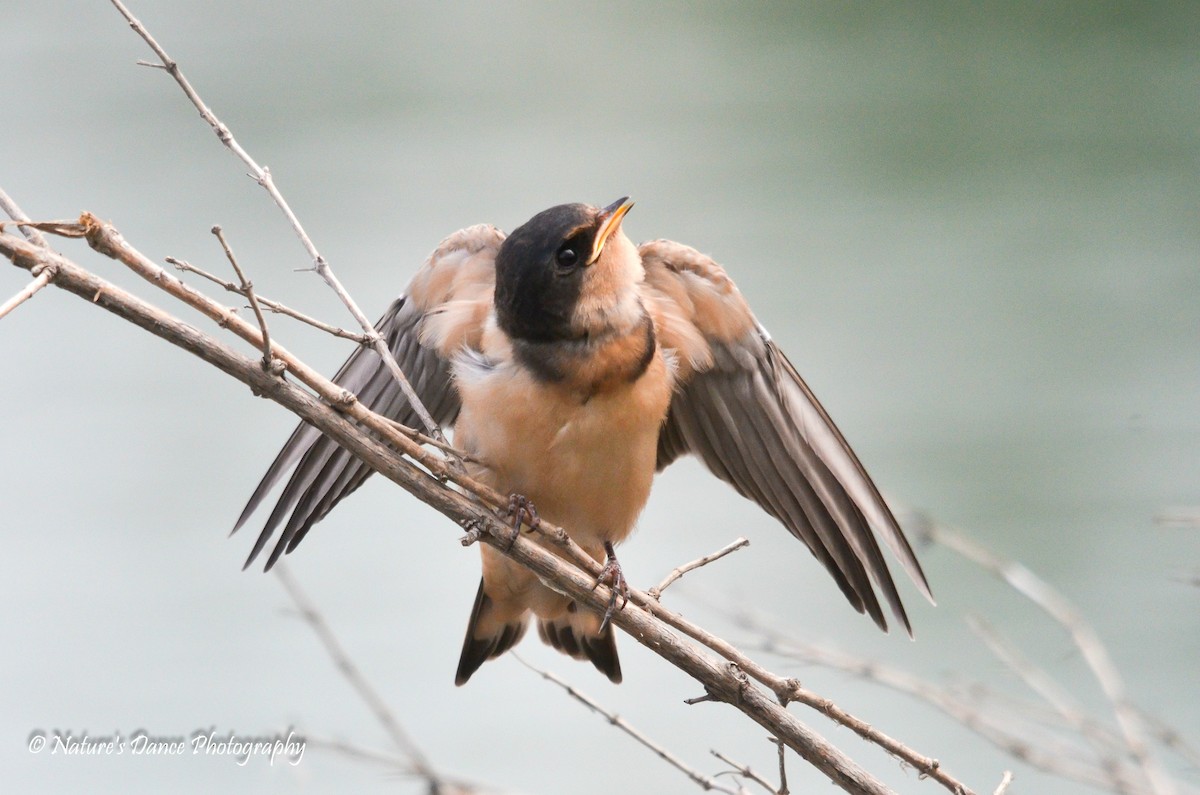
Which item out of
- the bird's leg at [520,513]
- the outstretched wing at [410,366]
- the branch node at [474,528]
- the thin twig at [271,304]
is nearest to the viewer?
the thin twig at [271,304]

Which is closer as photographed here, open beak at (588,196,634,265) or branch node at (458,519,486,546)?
branch node at (458,519,486,546)

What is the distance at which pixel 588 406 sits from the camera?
7.62 ft

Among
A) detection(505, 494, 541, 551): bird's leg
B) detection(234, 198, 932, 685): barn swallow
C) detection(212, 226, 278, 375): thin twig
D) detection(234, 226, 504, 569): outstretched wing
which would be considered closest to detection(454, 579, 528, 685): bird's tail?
detection(234, 198, 932, 685): barn swallow

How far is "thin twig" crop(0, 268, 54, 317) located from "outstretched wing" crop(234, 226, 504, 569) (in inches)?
43.9

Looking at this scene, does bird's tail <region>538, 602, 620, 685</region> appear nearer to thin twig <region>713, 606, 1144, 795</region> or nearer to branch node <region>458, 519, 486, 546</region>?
thin twig <region>713, 606, 1144, 795</region>

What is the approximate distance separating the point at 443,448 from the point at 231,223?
221 inches

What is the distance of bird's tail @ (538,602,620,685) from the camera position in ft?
9.27

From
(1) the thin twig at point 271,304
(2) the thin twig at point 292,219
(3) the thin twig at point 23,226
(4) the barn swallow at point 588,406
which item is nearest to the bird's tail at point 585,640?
(4) the barn swallow at point 588,406

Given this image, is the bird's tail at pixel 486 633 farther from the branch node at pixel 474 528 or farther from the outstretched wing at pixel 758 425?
the branch node at pixel 474 528

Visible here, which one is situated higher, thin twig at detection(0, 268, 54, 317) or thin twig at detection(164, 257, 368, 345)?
thin twig at detection(164, 257, 368, 345)

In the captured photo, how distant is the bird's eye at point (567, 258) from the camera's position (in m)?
2.36

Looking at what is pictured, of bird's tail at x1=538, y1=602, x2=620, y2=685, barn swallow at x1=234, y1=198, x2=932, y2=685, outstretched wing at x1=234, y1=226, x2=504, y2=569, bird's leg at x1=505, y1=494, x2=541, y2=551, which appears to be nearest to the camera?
bird's leg at x1=505, y1=494, x2=541, y2=551

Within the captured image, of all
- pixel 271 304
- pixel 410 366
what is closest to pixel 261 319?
pixel 271 304

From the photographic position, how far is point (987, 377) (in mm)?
7023
